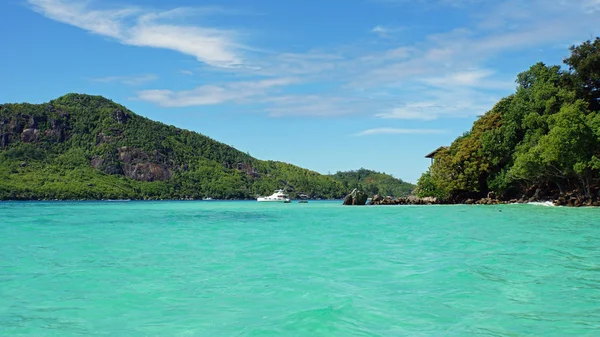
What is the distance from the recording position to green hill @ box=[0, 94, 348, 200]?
128375 millimetres

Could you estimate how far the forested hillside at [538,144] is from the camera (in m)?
39.8

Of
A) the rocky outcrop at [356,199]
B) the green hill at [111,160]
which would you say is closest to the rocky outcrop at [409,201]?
the rocky outcrop at [356,199]

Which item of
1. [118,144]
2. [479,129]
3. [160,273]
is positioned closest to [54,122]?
[118,144]

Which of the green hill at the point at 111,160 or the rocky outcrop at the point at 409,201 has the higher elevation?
the green hill at the point at 111,160

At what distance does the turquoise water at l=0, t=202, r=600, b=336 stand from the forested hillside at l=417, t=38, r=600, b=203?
23767 mm

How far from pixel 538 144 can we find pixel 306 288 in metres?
39.4

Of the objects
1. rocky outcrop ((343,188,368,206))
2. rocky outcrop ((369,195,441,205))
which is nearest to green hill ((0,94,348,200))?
rocky outcrop ((343,188,368,206))

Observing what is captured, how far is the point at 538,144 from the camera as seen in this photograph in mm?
43344

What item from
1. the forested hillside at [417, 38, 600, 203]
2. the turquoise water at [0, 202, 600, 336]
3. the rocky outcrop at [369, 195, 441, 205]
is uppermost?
the forested hillside at [417, 38, 600, 203]

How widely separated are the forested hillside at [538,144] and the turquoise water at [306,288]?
78.0ft

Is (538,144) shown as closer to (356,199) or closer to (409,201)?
(409,201)

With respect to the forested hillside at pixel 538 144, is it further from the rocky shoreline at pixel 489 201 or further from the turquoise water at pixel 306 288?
the turquoise water at pixel 306 288

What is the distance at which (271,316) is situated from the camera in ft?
27.0

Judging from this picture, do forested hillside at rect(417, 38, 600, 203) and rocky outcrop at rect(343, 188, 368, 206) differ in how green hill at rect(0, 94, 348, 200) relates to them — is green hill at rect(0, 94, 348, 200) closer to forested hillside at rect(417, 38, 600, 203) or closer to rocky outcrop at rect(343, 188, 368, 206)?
rocky outcrop at rect(343, 188, 368, 206)
